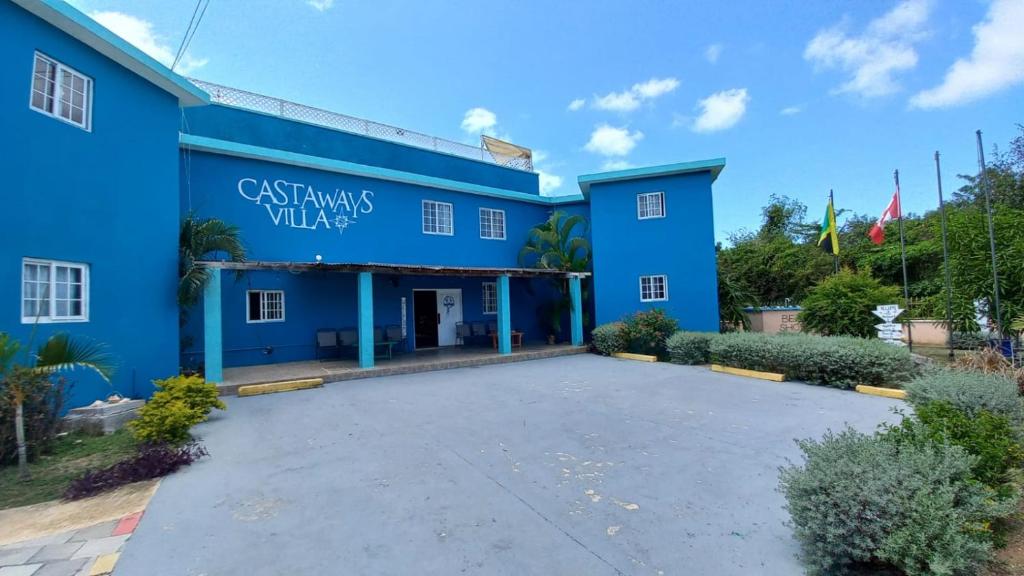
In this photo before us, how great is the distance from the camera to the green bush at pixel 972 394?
14.6ft

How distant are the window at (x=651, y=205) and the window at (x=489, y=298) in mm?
5673

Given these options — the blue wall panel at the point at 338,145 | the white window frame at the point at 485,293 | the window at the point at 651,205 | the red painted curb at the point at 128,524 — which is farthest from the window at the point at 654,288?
the red painted curb at the point at 128,524

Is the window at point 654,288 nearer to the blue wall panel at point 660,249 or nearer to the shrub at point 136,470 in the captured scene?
the blue wall panel at point 660,249

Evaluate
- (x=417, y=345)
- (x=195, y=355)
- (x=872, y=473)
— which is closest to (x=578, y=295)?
(x=417, y=345)

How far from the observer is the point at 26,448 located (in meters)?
5.02

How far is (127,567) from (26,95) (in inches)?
274

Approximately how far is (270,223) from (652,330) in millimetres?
11118

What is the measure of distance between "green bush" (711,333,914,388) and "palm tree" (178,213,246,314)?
1152 centimetres

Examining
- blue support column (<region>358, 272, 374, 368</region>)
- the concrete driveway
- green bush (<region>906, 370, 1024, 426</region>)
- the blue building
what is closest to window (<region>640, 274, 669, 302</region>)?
the blue building

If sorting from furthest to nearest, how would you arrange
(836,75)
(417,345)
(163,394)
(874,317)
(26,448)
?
(417,345) → (836,75) → (874,317) → (163,394) → (26,448)

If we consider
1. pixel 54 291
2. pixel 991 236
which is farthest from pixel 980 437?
pixel 54 291

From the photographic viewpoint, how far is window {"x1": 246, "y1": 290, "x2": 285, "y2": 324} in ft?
37.5

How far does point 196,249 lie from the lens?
8.95 m

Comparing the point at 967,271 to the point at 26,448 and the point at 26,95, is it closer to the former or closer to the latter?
the point at 26,448
